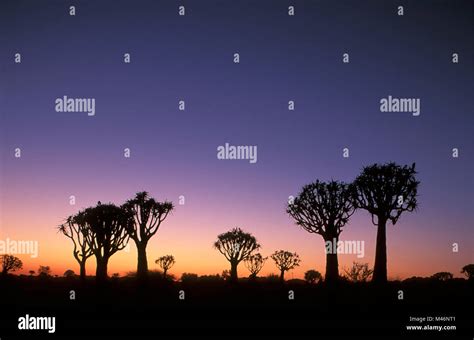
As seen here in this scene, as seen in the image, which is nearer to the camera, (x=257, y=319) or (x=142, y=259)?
(x=257, y=319)

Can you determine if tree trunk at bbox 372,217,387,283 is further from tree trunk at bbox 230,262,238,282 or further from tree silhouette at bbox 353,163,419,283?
tree trunk at bbox 230,262,238,282

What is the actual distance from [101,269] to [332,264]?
617 inches

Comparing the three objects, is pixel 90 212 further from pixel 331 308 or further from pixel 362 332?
pixel 362 332

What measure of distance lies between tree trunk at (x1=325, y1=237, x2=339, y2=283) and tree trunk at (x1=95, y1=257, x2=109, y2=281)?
15.0m

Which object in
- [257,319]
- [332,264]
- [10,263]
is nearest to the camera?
[257,319]

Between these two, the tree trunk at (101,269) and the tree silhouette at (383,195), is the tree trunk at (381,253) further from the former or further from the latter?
the tree trunk at (101,269)

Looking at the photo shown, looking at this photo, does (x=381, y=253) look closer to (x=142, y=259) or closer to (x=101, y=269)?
(x=142, y=259)

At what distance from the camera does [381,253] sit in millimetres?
27688

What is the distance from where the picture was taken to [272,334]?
1369 centimetres

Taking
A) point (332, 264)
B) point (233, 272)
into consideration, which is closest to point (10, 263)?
point (233, 272)

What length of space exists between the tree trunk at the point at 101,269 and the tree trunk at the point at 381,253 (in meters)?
17.8

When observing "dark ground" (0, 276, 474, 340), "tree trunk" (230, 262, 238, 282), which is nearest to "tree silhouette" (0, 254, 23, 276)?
"tree trunk" (230, 262, 238, 282)

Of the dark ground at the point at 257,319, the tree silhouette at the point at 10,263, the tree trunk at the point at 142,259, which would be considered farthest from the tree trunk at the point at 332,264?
the tree silhouette at the point at 10,263

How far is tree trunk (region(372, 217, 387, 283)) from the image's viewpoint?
89.9 ft
